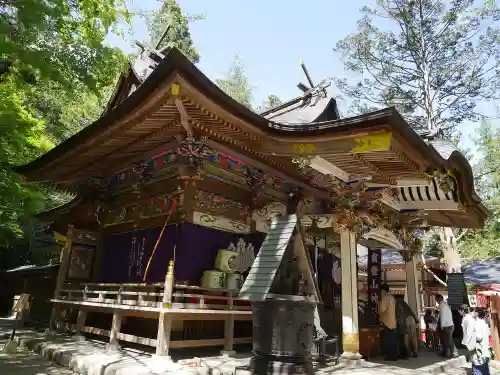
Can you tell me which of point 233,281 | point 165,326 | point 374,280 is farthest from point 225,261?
point 374,280

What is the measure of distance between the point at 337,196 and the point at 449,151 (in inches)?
87.2

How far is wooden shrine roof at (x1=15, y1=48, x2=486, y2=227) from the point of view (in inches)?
A: 213

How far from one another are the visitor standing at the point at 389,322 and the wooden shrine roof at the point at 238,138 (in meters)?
2.68

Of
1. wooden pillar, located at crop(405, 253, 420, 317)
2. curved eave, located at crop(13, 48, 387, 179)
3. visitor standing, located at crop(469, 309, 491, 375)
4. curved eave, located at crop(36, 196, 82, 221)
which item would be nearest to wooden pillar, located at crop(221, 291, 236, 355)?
curved eave, located at crop(13, 48, 387, 179)

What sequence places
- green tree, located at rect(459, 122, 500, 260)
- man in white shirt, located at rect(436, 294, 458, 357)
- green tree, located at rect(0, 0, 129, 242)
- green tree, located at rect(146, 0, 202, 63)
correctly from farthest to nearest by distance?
green tree, located at rect(146, 0, 202, 63), green tree, located at rect(459, 122, 500, 260), man in white shirt, located at rect(436, 294, 458, 357), green tree, located at rect(0, 0, 129, 242)

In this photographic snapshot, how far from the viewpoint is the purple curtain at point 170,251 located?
7316mm

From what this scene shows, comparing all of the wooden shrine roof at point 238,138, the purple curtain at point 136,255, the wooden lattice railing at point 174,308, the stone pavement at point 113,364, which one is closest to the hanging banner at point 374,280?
the stone pavement at point 113,364

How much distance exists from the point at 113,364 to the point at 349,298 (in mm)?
4421

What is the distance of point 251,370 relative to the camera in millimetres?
4363

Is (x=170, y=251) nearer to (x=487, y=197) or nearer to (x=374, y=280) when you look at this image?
(x=374, y=280)

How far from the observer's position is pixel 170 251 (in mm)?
7418

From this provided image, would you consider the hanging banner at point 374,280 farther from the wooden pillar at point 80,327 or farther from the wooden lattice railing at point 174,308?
the wooden pillar at point 80,327

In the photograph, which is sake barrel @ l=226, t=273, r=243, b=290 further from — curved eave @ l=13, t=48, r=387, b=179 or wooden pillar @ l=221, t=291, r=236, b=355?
curved eave @ l=13, t=48, r=387, b=179

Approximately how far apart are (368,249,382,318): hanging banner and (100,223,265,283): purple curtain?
3717mm
